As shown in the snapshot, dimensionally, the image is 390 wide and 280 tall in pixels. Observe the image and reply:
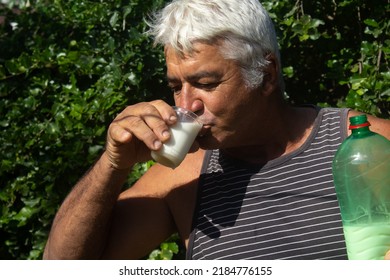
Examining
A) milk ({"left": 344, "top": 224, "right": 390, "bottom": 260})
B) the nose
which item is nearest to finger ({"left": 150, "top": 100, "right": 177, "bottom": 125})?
the nose

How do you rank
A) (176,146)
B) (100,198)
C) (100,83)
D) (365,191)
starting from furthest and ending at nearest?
(100,83)
(100,198)
(176,146)
(365,191)

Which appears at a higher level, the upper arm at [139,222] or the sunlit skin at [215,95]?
the sunlit skin at [215,95]

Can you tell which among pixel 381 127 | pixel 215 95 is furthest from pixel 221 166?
pixel 381 127

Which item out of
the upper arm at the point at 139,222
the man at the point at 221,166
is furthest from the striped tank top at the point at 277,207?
the upper arm at the point at 139,222

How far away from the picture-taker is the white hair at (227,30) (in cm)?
254

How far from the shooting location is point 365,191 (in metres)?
2.18

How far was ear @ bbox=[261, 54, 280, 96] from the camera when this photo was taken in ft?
8.88

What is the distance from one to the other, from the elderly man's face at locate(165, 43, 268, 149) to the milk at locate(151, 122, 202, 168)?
149 millimetres

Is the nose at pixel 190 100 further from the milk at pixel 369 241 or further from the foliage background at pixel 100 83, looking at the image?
the foliage background at pixel 100 83

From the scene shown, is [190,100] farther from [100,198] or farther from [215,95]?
[100,198]

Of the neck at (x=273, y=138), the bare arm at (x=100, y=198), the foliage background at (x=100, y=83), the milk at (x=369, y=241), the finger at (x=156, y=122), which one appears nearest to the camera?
the milk at (x=369, y=241)

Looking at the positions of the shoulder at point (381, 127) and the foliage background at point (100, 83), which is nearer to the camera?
the shoulder at point (381, 127)

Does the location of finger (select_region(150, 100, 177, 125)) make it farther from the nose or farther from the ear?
the ear

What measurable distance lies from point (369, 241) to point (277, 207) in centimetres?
59
